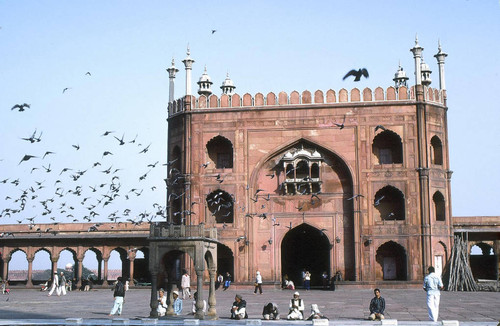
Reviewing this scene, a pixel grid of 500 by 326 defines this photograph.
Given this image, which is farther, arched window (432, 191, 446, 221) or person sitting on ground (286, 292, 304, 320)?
arched window (432, 191, 446, 221)

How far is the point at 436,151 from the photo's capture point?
94.0 feet

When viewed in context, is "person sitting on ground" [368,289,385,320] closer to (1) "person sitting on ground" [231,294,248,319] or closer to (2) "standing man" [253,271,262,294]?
(1) "person sitting on ground" [231,294,248,319]

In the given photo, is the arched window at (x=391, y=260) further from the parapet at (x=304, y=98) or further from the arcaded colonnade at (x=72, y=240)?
the arcaded colonnade at (x=72, y=240)

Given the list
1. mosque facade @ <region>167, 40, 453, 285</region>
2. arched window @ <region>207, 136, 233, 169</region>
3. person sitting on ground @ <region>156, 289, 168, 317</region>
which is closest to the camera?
person sitting on ground @ <region>156, 289, 168, 317</region>

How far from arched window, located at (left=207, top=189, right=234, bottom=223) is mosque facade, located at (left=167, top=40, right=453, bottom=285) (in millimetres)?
43

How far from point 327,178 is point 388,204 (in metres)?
2.73

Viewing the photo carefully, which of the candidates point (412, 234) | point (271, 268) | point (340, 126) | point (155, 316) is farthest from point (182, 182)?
point (155, 316)

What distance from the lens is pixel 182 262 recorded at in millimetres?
28266

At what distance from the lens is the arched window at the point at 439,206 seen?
28.0m

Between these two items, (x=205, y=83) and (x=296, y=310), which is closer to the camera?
(x=296, y=310)

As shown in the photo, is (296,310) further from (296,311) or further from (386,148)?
(386,148)

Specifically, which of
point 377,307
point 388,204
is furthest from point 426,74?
point 377,307

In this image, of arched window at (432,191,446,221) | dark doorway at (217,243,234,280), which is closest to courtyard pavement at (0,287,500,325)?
dark doorway at (217,243,234,280)

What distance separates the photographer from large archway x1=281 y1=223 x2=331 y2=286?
32.0m
